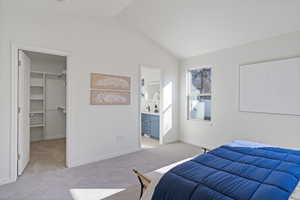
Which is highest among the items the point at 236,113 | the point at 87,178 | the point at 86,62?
the point at 86,62

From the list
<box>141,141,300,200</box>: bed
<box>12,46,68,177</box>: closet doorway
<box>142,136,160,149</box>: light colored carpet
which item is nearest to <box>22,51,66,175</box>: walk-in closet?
<box>12,46,68,177</box>: closet doorway

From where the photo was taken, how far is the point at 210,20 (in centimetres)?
329

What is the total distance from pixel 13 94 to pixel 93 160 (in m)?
1.86

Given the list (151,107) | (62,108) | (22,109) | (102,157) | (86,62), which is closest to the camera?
(22,109)

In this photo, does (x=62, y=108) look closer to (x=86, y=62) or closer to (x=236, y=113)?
(x=86, y=62)

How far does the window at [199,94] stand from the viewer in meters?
4.53

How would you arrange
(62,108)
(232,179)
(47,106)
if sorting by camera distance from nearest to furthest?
1. (232,179)
2. (47,106)
3. (62,108)

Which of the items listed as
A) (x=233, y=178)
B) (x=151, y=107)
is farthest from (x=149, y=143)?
(x=233, y=178)

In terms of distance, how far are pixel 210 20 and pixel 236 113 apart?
2069 millimetres

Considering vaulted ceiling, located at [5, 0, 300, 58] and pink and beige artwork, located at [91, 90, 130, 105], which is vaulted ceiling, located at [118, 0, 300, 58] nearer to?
vaulted ceiling, located at [5, 0, 300, 58]

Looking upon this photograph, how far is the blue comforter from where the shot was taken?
3.88 feet

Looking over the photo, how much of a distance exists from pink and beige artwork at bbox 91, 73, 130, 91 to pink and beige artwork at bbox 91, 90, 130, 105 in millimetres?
104

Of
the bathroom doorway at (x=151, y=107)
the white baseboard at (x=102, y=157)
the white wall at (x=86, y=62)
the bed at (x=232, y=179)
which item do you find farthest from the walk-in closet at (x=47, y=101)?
the bed at (x=232, y=179)

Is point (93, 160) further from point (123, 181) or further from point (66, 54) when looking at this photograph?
point (66, 54)
